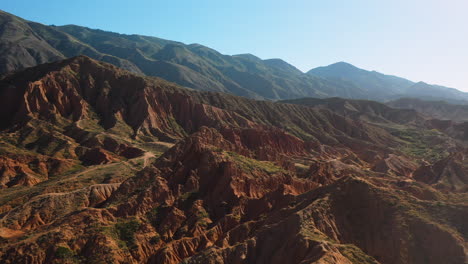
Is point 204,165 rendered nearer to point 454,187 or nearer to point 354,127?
point 454,187

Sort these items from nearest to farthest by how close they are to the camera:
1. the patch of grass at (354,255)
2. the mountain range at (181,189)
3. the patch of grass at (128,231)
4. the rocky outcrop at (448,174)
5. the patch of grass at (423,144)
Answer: the patch of grass at (354,255) → the mountain range at (181,189) → the patch of grass at (128,231) → the rocky outcrop at (448,174) → the patch of grass at (423,144)

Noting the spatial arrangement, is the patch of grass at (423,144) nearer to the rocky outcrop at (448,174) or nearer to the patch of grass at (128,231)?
the rocky outcrop at (448,174)

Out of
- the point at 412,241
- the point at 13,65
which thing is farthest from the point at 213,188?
the point at 13,65

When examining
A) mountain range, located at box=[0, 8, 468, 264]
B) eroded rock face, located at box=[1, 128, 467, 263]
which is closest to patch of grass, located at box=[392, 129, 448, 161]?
mountain range, located at box=[0, 8, 468, 264]

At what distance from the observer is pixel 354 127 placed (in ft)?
489

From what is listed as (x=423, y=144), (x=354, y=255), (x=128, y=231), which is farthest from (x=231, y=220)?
(x=423, y=144)

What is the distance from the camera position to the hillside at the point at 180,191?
32.5 meters

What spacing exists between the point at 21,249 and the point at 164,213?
1635 cm

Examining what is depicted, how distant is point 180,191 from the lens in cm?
5206

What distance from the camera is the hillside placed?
32469 millimetres

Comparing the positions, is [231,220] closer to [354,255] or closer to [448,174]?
[354,255]

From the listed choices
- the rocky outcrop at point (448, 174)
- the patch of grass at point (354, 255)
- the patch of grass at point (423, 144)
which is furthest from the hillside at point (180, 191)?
the patch of grass at point (423, 144)

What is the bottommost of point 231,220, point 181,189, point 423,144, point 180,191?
point 231,220

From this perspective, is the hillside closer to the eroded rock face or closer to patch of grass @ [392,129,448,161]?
the eroded rock face
